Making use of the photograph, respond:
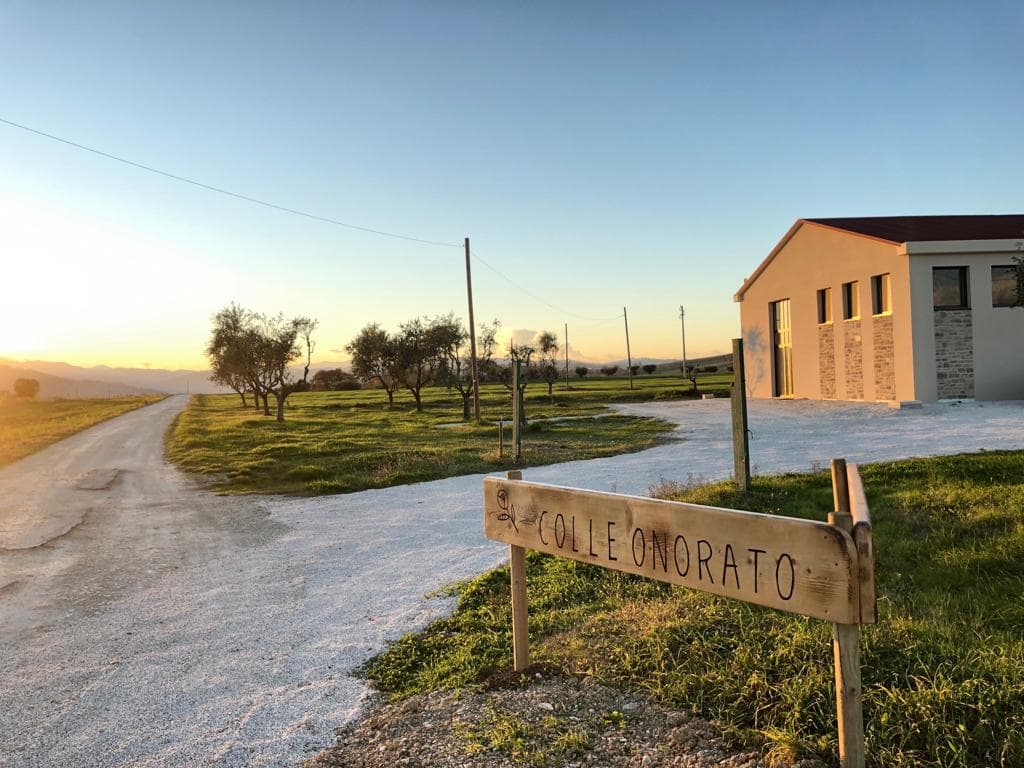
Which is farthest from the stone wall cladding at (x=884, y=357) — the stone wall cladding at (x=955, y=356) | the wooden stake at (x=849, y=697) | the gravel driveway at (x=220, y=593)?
the wooden stake at (x=849, y=697)

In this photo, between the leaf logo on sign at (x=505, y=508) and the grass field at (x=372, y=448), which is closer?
the leaf logo on sign at (x=505, y=508)

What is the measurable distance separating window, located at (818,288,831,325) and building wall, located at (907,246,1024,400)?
486 centimetres

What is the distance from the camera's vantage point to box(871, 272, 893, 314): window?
72.1 ft

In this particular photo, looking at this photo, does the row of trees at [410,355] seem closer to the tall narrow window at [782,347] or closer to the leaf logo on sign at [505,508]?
the tall narrow window at [782,347]

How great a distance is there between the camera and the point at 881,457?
39.3 ft

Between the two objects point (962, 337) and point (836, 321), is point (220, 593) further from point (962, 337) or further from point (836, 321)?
point (836, 321)

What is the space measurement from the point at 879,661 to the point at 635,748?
1426mm

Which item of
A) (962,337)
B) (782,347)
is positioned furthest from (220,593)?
(782,347)

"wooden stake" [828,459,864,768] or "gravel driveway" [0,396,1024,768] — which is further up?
"wooden stake" [828,459,864,768]

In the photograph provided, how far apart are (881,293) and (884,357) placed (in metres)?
2.21

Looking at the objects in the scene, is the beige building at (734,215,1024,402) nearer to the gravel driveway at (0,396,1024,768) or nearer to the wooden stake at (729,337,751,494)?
the gravel driveway at (0,396,1024,768)

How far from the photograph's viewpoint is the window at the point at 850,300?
2394 cm

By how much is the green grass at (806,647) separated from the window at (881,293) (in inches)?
678

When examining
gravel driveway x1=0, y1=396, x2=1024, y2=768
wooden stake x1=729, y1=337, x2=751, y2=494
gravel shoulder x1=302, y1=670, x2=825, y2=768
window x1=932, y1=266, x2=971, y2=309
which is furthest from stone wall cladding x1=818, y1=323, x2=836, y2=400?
gravel shoulder x1=302, y1=670, x2=825, y2=768
